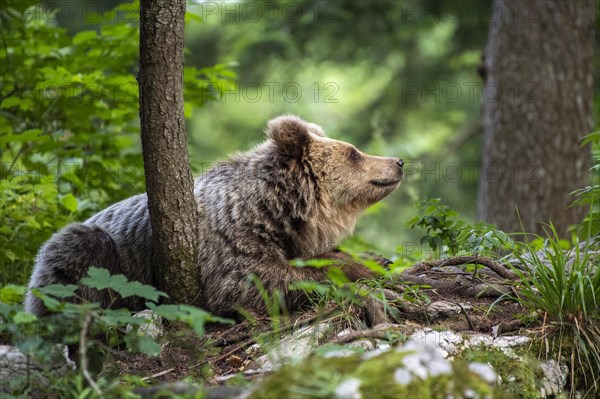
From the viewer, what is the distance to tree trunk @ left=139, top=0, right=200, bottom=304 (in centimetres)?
404

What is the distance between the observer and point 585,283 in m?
3.72

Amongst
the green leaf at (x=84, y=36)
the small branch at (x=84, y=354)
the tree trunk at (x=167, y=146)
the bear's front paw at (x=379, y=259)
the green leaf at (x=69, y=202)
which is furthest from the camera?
the green leaf at (x=84, y=36)

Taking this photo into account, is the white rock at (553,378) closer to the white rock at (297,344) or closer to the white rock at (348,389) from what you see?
the white rock at (297,344)

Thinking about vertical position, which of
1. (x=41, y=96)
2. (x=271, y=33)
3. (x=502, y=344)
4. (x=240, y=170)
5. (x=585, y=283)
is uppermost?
(x=271, y=33)

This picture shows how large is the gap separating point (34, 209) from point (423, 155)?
7.02 m

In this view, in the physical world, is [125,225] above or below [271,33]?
below

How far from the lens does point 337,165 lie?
205 inches

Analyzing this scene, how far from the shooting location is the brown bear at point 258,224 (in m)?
4.57

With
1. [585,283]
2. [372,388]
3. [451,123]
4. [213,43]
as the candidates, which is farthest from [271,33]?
[372,388]

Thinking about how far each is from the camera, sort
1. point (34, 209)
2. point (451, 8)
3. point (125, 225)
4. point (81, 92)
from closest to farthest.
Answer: point (125, 225) < point (34, 209) < point (81, 92) < point (451, 8)

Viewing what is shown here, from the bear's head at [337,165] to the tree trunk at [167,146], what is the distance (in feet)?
3.07

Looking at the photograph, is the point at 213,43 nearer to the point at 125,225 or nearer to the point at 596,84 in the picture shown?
the point at 596,84

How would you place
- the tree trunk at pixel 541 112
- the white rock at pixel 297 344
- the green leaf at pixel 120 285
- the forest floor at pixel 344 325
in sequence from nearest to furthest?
the green leaf at pixel 120 285 < the white rock at pixel 297 344 < the forest floor at pixel 344 325 < the tree trunk at pixel 541 112

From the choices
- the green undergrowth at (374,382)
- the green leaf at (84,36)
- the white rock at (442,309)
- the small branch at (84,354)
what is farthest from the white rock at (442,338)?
the green leaf at (84,36)
